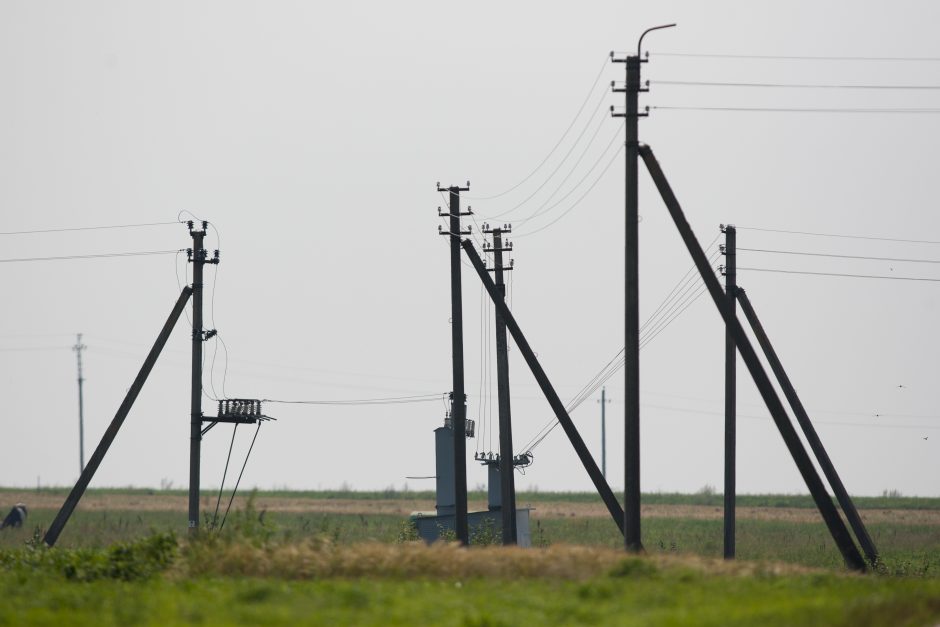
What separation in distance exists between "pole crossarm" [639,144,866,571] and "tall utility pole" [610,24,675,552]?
20.8 inches

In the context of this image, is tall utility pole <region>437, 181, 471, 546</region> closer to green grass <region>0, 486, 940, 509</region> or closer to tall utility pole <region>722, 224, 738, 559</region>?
tall utility pole <region>722, 224, 738, 559</region>

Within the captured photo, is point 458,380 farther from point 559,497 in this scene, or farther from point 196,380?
point 559,497

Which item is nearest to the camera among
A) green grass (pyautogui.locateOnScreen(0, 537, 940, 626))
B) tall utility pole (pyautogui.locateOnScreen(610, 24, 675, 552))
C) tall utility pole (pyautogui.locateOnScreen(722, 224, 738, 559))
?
green grass (pyautogui.locateOnScreen(0, 537, 940, 626))

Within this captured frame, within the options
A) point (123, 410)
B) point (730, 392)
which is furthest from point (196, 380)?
point (730, 392)

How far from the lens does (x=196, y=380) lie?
125 ft

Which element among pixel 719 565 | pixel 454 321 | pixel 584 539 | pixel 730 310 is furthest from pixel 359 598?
pixel 584 539

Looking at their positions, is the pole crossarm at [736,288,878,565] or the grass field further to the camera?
the pole crossarm at [736,288,878,565]

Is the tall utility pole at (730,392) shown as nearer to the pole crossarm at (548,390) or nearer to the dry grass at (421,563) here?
the pole crossarm at (548,390)

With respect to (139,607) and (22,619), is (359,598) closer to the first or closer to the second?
(139,607)

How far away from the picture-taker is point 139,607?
58.3 ft

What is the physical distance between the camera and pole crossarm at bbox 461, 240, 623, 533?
121 ft

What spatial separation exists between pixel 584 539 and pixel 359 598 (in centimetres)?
3696

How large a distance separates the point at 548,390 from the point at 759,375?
10.5m

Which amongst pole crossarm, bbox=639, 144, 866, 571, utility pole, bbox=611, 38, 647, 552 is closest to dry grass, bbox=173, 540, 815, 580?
utility pole, bbox=611, 38, 647, 552
